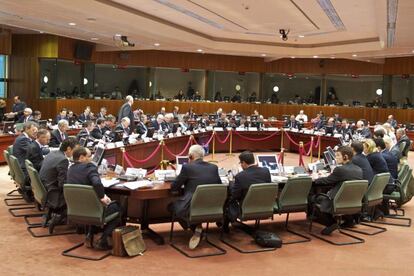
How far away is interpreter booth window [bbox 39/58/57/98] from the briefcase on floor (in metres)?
14.1

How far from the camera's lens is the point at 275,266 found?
6238 mm

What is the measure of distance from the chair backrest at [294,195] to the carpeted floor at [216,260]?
52 centimetres

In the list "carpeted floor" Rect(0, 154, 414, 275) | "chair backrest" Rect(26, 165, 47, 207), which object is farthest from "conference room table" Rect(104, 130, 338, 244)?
"chair backrest" Rect(26, 165, 47, 207)

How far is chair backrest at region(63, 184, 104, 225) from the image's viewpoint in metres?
6.11

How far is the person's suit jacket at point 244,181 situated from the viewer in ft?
22.7

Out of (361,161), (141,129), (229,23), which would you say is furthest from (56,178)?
(229,23)

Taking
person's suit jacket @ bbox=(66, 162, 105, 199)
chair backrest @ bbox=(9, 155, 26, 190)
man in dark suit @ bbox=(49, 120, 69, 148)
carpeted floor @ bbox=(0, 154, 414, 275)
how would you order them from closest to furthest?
carpeted floor @ bbox=(0, 154, 414, 275), person's suit jacket @ bbox=(66, 162, 105, 199), chair backrest @ bbox=(9, 155, 26, 190), man in dark suit @ bbox=(49, 120, 69, 148)

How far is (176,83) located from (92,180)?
19.4 metres

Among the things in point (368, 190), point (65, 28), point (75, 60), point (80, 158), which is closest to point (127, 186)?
point (80, 158)

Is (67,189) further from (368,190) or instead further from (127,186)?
(368,190)

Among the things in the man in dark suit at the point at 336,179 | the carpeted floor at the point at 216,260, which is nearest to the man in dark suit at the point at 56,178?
the carpeted floor at the point at 216,260

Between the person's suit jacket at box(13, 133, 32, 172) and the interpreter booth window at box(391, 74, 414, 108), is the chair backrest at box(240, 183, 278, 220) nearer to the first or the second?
the person's suit jacket at box(13, 133, 32, 172)

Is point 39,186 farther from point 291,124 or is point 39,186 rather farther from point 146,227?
point 291,124

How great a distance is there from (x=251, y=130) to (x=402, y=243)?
1060 cm
